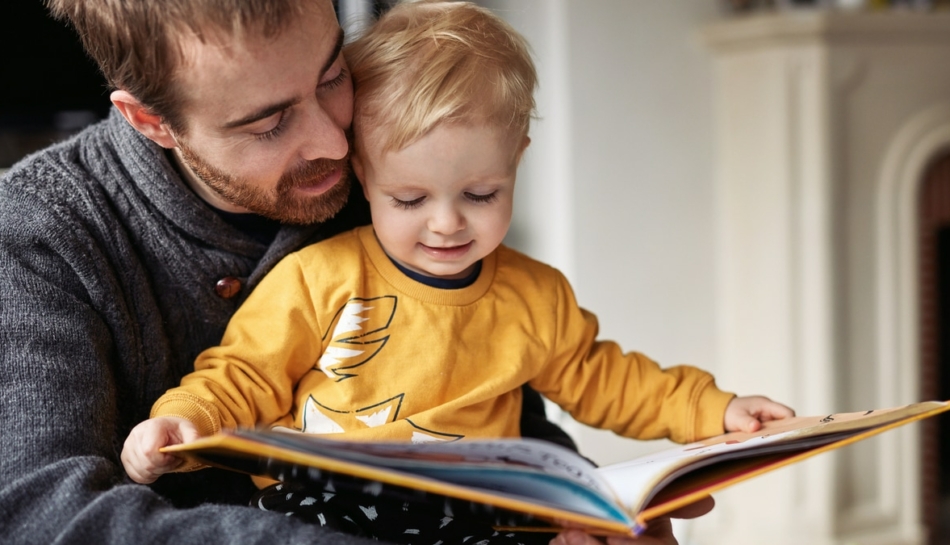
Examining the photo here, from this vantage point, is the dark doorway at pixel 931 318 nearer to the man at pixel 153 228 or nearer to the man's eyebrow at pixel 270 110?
the man at pixel 153 228

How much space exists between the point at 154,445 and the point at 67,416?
0.09 m

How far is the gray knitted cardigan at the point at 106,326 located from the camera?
782mm

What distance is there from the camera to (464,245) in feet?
3.54

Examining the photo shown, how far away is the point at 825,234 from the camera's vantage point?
2.67 metres

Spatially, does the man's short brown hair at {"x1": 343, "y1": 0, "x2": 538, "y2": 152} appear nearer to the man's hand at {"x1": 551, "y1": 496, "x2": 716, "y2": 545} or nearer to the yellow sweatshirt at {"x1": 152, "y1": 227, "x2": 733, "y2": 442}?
the yellow sweatshirt at {"x1": 152, "y1": 227, "x2": 733, "y2": 442}

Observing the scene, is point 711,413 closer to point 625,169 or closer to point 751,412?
point 751,412

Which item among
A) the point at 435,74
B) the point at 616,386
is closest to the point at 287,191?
the point at 435,74

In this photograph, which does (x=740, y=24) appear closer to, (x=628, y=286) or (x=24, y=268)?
(x=628, y=286)

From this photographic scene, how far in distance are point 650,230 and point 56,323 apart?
199 centimetres

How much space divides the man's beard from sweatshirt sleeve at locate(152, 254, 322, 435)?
0.17 ft

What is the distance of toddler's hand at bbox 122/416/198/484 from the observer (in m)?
0.84

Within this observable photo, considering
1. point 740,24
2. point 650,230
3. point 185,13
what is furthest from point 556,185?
point 185,13

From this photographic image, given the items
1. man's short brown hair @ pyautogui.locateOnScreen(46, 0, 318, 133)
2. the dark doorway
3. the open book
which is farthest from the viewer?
the dark doorway

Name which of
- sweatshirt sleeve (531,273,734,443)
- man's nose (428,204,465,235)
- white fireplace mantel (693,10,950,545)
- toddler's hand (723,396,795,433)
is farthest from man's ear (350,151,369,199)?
white fireplace mantel (693,10,950,545)
